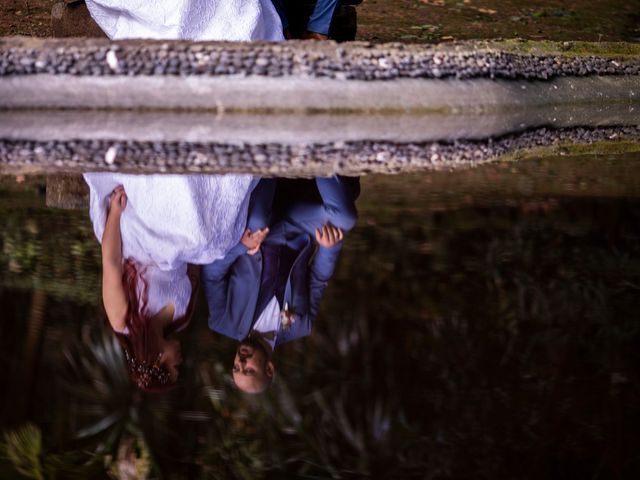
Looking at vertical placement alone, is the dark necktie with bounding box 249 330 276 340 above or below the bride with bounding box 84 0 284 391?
above

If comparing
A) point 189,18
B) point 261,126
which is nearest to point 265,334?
point 261,126

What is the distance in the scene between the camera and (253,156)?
4457 millimetres

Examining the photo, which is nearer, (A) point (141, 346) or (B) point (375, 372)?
(B) point (375, 372)

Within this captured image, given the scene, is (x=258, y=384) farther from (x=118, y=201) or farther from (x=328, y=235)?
(x=118, y=201)

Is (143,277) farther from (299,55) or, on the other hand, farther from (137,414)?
(299,55)

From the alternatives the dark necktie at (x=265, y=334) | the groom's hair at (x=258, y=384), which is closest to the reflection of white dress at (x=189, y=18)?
the dark necktie at (x=265, y=334)

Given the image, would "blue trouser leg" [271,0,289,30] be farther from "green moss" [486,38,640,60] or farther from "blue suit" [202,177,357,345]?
"blue suit" [202,177,357,345]

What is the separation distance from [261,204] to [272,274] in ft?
2.52

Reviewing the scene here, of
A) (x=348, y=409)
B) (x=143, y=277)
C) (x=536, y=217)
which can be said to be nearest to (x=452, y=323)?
(x=348, y=409)

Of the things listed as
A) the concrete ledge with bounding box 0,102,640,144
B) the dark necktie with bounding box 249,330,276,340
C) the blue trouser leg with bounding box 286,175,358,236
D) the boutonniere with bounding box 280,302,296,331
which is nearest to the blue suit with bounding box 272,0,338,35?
the concrete ledge with bounding box 0,102,640,144

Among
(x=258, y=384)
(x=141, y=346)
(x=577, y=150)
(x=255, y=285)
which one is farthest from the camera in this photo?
(x=577, y=150)

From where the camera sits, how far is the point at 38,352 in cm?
202

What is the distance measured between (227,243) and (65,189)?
761 millimetres

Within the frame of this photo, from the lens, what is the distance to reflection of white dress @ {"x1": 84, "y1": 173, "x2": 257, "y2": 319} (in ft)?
9.41
